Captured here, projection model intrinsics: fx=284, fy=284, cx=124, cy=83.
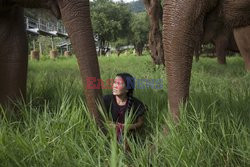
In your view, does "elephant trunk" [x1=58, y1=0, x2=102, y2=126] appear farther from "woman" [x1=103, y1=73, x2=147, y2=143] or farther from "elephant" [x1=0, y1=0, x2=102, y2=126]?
"woman" [x1=103, y1=73, x2=147, y2=143]

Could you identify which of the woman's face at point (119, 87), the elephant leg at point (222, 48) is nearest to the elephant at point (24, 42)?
the woman's face at point (119, 87)

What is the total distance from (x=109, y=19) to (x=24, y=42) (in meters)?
27.6

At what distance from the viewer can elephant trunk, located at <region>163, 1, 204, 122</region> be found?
5.57 feet

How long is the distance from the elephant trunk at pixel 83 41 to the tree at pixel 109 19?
25.5m

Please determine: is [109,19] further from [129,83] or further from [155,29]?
[129,83]

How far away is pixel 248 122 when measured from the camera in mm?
1817

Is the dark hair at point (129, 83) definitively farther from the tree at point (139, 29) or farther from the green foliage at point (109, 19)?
the tree at point (139, 29)

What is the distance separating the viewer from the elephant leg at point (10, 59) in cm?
235

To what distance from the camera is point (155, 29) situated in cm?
707

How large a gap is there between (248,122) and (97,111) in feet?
3.18

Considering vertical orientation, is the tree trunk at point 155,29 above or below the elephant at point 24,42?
above

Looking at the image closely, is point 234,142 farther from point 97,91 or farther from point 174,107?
point 97,91

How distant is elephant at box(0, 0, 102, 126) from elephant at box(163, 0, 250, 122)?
0.47 metres

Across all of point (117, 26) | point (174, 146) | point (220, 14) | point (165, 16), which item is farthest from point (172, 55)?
point (117, 26)
